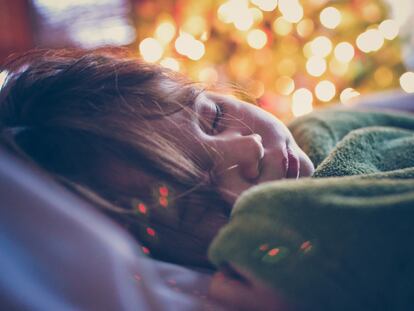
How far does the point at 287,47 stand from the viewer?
1.75 m

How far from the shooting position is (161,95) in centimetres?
62

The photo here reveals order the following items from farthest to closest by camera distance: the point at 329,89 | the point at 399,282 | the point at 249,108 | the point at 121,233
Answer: the point at 329,89, the point at 249,108, the point at 121,233, the point at 399,282

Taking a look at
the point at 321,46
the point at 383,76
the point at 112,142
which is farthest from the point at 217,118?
the point at 383,76

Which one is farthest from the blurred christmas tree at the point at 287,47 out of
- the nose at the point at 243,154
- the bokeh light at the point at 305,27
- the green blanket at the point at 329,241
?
the green blanket at the point at 329,241

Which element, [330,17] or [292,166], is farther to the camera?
[330,17]

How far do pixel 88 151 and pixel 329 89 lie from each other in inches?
54.7

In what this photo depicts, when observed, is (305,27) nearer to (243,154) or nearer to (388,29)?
(388,29)

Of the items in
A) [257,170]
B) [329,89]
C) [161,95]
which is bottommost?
[329,89]

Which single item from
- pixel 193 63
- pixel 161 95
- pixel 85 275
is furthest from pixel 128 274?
pixel 193 63

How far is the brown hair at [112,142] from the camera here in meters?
0.56

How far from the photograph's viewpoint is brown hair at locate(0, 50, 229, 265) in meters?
0.56

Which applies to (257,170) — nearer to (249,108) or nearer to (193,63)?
(249,108)

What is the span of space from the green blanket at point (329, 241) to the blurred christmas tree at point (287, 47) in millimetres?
1228

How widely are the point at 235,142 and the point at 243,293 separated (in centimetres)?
23
